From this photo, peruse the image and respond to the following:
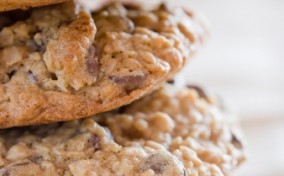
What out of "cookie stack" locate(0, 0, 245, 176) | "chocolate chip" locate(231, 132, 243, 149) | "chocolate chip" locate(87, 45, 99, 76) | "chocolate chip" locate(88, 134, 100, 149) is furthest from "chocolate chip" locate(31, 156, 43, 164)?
"chocolate chip" locate(231, 132, 243, 149)

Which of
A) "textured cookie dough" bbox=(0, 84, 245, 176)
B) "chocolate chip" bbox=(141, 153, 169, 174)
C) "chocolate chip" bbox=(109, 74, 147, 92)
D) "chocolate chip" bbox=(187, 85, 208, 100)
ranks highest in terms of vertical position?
"chocolate chip" bbox=(109, 74, 147, 92)

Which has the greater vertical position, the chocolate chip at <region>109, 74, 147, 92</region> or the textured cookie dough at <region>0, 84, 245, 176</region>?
the chocolate chip at <region>109, 74, 147, 92</region>

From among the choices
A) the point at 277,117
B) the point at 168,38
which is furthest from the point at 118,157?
the point at 277,117

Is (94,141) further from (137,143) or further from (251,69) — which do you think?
(251,69)

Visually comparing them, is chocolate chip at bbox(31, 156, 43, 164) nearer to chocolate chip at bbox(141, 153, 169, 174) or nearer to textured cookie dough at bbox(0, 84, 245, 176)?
textured cookie dough at bbox(0, 84, 245, 176)

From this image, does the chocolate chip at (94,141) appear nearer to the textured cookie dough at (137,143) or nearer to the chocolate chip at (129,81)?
the textured cookie dough at (137,143)

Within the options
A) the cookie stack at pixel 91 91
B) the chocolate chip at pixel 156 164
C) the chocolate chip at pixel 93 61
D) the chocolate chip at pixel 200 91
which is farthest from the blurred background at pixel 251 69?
the chocolate chip at pixel 93 61
